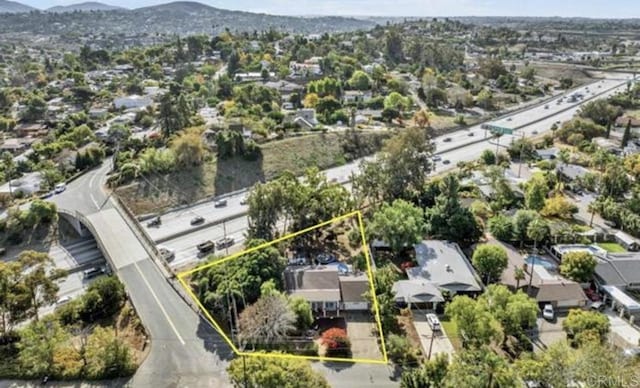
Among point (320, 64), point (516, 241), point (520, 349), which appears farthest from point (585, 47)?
point (520, 349)

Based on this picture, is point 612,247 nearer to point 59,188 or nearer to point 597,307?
point 597,307

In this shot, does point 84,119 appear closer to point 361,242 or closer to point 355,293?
point 361,242

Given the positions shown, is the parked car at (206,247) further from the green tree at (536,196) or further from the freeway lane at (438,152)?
the green tree at (536,196)

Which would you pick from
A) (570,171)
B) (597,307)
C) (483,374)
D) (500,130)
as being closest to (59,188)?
(483,374)

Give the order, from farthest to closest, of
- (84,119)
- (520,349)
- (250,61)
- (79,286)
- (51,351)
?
(250,61)
(84,119)
(79,286)
(520,349)
(51,351)

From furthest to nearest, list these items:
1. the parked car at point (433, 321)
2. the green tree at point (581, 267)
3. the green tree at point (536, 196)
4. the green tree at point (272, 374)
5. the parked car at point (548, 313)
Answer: the green tree at point (536, 196)
the green tree at point (581, 267)
the parked car at point (548, 313)
the parked car at point (433, 321)
the green tree at point (272, 374)

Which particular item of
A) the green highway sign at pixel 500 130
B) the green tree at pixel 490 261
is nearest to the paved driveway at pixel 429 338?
the green tree at pixel 490 261
